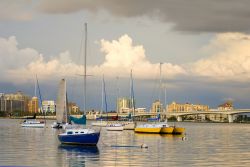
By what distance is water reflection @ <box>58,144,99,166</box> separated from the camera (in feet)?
158

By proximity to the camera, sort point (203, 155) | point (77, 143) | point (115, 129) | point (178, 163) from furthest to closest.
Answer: point (115, 129), point (77, 143), point (203, 155), point (178, 163)

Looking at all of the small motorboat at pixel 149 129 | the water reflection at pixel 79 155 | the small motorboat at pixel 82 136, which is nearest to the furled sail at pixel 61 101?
the small motorboat at pixel 149 129

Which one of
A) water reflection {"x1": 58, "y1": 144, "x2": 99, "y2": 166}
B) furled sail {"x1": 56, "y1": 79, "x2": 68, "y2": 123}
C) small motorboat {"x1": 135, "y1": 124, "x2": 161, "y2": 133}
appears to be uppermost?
furled sail {"x1": 56, "y1": 79, "x2": 68, "y2": 123}

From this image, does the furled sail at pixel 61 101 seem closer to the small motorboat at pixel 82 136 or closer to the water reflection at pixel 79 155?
the small motorboat at pixel 82 136

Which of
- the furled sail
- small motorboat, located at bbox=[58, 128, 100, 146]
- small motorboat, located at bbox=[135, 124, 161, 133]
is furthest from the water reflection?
small motorboat, located at bbox=[135, 124, 161, 133]

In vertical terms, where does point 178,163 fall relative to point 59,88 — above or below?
below

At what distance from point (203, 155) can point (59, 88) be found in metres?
41.3

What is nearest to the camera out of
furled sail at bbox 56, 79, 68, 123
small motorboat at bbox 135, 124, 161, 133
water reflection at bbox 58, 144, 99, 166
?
water reflection at bbox 58, 144, 99, 166

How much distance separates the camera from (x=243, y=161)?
51406 mm

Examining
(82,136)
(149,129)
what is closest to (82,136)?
(82,136)

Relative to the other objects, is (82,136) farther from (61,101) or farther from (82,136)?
(61,101)

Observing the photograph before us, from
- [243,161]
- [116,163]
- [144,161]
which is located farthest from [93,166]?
[243,161]

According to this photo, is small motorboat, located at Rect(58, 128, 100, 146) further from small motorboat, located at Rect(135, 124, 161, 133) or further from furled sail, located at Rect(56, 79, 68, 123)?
small motorboat, located at Rect(135, 124, 161, 133)

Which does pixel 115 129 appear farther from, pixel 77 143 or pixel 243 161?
pixel 243 161
